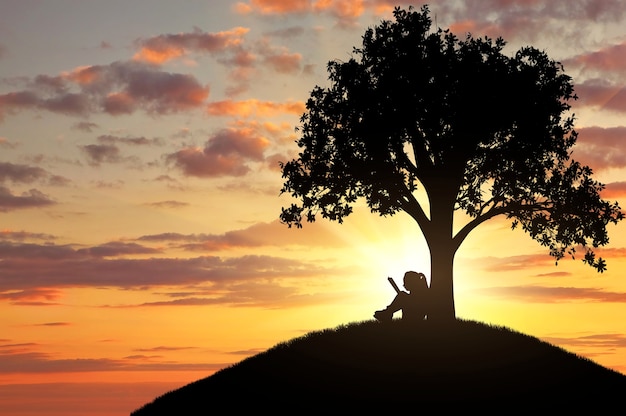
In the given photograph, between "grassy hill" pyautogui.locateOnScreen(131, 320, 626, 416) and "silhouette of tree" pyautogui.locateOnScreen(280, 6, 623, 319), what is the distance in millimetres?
3546

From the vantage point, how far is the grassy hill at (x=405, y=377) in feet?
132

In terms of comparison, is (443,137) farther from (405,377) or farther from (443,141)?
(405,377)

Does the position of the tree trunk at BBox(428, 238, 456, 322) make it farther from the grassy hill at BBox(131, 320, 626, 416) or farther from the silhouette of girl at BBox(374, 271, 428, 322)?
the grassy hill at BBox(131, 320, 626, 416)

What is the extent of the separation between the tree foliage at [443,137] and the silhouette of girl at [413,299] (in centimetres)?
277

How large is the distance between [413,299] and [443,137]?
923cm

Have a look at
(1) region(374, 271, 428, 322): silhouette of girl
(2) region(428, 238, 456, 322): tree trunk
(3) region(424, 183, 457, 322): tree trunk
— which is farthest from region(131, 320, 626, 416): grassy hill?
(3) region(424, 183, 457, 322): tree trunk

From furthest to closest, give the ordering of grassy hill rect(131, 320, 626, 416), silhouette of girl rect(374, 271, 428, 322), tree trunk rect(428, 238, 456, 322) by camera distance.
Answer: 1. tree trunk rect(428, 238, 456, 322)
2. silhouette of girl rect(374, 271, 428, 322)
3. grassy hill rect(131, 320, 626, 416)

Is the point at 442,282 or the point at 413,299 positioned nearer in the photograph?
the point at 413,299

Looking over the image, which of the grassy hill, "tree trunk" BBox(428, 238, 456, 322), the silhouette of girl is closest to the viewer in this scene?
the grassy hill

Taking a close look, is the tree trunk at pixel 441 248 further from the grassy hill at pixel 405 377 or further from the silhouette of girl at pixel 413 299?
the grassy hill at pixel 405 377

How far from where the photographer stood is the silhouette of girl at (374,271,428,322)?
4722 centimetres

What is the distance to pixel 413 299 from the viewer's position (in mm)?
47281

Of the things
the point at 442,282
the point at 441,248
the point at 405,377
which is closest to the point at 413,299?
the point at 442,282

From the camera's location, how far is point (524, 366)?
146 ft
